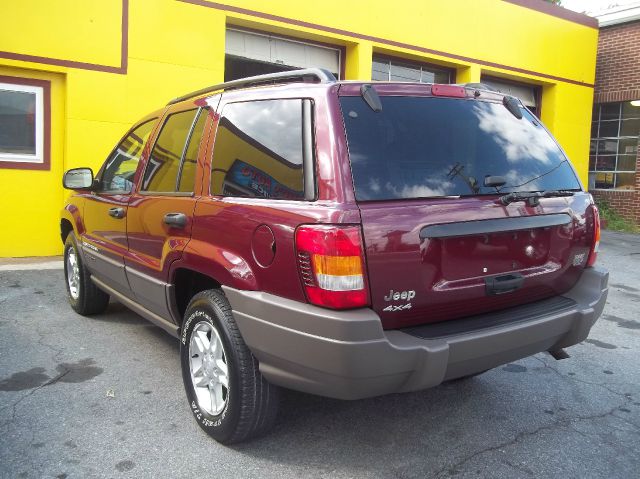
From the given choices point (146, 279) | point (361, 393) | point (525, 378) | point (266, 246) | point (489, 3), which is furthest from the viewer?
point (489, 3)

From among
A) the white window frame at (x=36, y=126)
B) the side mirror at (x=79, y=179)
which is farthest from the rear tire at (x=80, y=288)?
the white window frame at (x=36, y=126)

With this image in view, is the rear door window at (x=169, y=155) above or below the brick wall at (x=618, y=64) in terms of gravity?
below

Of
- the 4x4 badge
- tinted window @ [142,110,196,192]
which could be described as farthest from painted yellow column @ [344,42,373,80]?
the 4x4 badge

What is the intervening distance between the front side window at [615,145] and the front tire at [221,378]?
13.9 m

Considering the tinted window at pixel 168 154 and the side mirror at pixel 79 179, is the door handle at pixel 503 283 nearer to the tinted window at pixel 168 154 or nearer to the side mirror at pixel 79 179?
the tinted window at pixel 168 154

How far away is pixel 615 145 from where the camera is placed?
15.2m

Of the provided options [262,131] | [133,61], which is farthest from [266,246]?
[133,61]

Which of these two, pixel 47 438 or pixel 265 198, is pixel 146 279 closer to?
pixel 47 438

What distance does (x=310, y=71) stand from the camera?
9.51 feet

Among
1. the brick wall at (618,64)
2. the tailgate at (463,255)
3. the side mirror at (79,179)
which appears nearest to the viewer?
the tailgate at (463,255)

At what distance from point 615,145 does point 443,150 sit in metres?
14.5

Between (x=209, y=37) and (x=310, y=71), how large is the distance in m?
6.46

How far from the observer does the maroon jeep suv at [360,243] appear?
2400mm

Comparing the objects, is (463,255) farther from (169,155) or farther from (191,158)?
(169,155)
